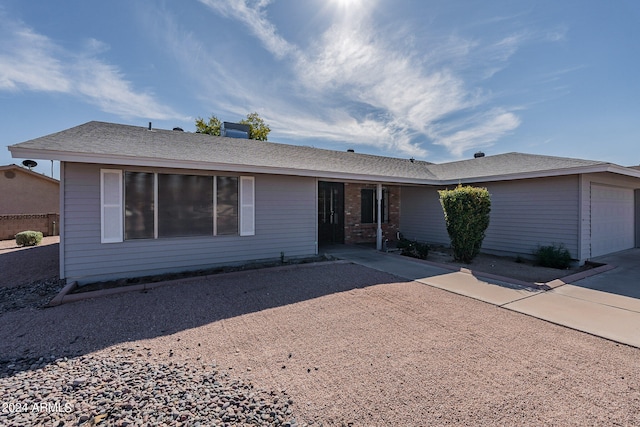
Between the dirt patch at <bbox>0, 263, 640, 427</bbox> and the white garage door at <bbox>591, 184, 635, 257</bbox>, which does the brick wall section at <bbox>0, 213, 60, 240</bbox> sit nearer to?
the dirt patch at <bbox>0, 263, 640, 427</bbox>

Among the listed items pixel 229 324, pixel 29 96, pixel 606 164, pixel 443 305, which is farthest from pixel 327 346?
pixel 29 96

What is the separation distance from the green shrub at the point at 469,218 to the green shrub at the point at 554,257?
→ 1782 mm

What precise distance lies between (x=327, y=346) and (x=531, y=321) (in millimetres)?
2970

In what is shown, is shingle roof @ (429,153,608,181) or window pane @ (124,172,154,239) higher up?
shingle roof @ (429,153,608,181)

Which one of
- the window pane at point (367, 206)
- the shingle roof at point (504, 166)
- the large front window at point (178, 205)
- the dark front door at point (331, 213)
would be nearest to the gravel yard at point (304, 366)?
the large front window at point (178, 205)

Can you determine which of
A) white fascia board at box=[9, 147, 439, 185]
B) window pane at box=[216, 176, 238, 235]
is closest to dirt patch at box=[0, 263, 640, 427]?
window pane at box=[216, 176, 238, 235]

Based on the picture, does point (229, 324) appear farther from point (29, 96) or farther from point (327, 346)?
point (29, 96)

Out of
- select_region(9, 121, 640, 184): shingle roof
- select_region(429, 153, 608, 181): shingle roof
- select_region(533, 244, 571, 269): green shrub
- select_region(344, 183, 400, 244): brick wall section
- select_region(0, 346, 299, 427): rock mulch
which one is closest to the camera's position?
select_region(0, 346, 299, 427): rock mulch

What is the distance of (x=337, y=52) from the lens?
850 centimetres

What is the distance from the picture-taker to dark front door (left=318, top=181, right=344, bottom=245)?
10.7 metres

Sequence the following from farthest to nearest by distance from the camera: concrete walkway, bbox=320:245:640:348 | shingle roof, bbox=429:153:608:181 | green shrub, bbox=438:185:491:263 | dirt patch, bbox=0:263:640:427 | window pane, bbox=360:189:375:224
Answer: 1. window pane, bbox=360:189:375:224
2. shingle roof, bbox=429:153:608:181
3. green shrub, bbox=438:185:491:263
4. concrete walkway, bbox=320:245:640:348
5. dirt patch, bbox=0:263:640:427

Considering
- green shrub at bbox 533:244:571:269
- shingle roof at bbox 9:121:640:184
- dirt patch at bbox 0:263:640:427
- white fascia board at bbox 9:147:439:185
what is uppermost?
shingle roof at bbox 9:121:640:184

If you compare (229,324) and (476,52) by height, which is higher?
(476,52)

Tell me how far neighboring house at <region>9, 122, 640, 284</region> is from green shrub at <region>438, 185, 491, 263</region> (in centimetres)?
184
